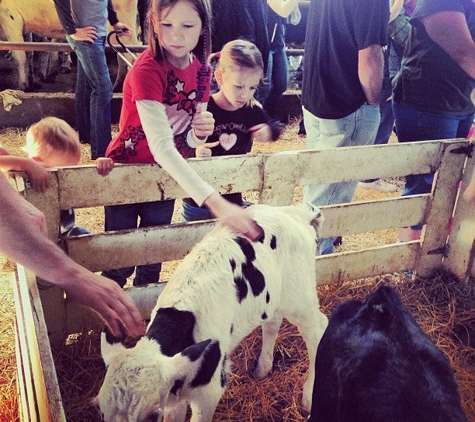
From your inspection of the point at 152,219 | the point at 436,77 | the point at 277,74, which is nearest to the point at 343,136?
the point at 436,77

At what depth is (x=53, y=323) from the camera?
2.62m

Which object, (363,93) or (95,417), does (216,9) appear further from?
(95,417)

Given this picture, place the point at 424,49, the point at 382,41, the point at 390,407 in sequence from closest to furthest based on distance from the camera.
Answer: the point at 390,407, the point at 382,41, the point at 424,49

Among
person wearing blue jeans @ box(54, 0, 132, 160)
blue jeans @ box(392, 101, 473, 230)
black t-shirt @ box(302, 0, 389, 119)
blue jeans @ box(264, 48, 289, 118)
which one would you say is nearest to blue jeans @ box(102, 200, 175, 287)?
black t-shirt @ box(302, 0, 389, 119)

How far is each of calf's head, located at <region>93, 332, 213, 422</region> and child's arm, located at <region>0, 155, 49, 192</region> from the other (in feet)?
2.95

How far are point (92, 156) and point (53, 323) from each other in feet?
10.3

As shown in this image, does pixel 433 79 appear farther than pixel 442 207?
No

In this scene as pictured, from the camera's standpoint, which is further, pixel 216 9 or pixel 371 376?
pixel 216 9

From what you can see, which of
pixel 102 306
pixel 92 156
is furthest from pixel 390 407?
pixel 92 156

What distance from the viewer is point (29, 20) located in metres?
7.66

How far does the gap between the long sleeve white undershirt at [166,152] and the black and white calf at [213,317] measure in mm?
253

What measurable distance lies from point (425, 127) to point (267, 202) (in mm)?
1289

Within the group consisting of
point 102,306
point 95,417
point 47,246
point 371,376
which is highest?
point 47,246

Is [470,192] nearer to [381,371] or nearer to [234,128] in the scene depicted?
[234,128]
